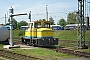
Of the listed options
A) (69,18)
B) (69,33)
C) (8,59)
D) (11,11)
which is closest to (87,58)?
(8,59)

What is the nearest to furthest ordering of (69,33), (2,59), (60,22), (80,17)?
(2,59), (80,17), (69,33), (60,22)

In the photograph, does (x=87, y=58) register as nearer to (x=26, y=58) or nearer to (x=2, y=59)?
(x=26, y=58)

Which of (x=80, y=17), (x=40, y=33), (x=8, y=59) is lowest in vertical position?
(x=8, y=59)

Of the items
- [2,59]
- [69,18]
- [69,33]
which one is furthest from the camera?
[69,18]

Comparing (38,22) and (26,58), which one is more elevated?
(38,22)

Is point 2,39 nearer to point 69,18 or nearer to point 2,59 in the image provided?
point 2,59

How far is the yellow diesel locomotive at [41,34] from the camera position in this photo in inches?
821

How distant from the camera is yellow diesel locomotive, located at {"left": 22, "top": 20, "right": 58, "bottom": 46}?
68.4 ft

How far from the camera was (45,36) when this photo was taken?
831 inches

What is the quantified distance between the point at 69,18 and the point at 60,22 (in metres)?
11.6

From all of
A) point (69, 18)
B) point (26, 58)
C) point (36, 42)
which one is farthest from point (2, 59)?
point (69, 18)

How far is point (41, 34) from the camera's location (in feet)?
68.8

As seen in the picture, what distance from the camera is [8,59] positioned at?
1382 cm

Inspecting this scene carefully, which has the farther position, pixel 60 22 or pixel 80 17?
pixel 60 22
